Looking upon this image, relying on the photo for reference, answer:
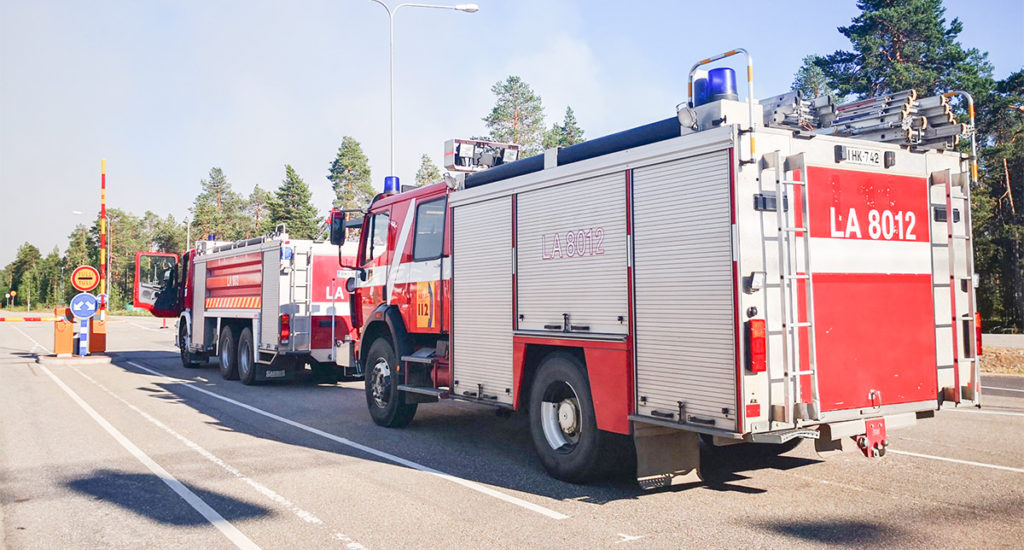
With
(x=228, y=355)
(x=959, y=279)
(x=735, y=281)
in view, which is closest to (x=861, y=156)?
(x=959, y=279)

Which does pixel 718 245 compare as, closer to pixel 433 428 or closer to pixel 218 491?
pixel 218 491

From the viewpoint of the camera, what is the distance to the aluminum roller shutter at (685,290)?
520 centimetres

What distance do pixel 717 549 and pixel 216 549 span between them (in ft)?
10.7

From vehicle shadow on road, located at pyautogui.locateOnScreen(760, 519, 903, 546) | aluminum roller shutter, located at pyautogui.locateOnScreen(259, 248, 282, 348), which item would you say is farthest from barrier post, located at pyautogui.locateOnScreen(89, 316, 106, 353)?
vehicle shadow on road, located at pyautogui.locateOnScreen(760, 519, 903, 546)

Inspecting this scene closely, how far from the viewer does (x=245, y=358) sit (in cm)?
1537

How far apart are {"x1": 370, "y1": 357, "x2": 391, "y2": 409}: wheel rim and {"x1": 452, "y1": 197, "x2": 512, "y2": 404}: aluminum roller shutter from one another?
65.0 inches

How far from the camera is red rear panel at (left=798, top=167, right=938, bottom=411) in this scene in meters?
5.45

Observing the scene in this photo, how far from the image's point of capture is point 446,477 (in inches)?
269

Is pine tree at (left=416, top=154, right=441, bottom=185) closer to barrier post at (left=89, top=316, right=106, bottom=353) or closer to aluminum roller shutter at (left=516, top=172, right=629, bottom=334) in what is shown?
barrier post at (left=89, top=316, right=106, bottom=353)

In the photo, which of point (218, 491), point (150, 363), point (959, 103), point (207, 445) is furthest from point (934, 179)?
point (959, 103)

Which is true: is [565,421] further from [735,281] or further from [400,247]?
[400,247]

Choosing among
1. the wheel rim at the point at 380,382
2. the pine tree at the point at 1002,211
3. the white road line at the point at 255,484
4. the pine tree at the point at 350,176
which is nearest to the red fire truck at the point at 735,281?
the white road line at the point at 255,484

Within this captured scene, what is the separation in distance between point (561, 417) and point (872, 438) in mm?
2539

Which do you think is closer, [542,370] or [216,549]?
[216,549]
